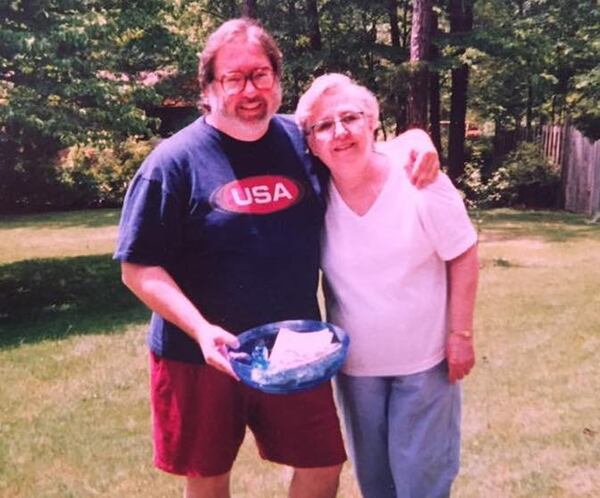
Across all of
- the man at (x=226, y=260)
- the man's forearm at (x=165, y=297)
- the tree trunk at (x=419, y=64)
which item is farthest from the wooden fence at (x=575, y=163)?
the man's forearm at (x=165, y=297)

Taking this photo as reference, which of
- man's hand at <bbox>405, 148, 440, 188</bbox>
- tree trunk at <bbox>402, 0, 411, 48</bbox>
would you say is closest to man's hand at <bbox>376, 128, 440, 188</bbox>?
man's hand at <bbox>405, 148, 440, 188</bbox>

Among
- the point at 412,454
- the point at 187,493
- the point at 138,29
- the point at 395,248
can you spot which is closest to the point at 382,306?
the point at 395,248

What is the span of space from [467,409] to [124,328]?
3860mm

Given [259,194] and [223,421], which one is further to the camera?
[223,421]

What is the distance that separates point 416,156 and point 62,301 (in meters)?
7.34

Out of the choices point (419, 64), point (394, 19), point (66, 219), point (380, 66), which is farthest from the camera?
point (394, 19)

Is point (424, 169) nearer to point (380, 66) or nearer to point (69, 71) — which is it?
point (69, 71)

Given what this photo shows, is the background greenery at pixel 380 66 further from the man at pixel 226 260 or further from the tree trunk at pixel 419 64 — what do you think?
the man at pixel 226 260

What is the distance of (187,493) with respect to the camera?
2.86 metres

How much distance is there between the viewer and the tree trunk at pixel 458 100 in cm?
1939

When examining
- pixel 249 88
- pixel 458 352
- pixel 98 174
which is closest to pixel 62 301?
pixel 249 88

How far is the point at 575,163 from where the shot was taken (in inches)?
638

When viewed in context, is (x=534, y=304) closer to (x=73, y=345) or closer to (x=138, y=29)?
(x=73, y=345)

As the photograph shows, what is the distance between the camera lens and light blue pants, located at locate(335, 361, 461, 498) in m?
2.69
